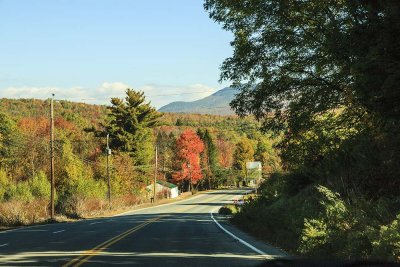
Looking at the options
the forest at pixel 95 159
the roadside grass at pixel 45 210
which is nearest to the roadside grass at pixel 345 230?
the forest at pixel 95 159

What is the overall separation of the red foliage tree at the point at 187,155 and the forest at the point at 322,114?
86.0 m

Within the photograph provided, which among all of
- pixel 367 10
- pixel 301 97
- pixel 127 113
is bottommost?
pixel 301 97

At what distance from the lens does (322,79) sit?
45.6 ft

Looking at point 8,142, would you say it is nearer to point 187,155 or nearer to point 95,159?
point 95,159

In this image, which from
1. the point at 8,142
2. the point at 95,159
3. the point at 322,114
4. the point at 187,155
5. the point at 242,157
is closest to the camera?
the point at 322,114

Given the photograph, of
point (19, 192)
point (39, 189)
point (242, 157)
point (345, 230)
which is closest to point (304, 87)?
point (345, 230)

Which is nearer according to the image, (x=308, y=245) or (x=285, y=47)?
(x=308, y=245)

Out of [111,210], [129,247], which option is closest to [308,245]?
[129,247]

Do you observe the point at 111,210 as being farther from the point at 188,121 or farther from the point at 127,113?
the point at 188,121

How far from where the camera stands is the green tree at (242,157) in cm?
13712

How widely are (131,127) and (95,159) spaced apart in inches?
338

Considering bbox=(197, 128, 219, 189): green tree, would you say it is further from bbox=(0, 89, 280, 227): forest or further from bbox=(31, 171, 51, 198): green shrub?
bbox=(31, 171, 51, 198): green shrub

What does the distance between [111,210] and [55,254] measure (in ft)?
138

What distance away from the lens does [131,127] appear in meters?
78.1
